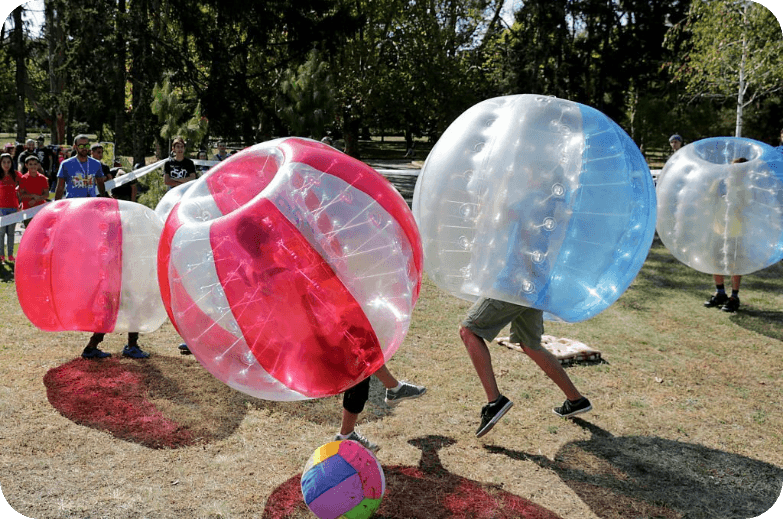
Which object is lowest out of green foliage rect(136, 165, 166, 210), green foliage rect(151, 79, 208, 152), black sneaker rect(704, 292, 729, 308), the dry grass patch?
black sneaker rect(704, 292, 729, 308)

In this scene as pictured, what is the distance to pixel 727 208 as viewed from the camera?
6582mm

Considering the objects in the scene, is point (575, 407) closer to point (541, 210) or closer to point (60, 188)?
point (541, 210)

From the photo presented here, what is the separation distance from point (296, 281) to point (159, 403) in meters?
2.58

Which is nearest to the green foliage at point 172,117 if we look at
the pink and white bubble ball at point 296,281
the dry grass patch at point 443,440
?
the dry grass patch at point 443,440

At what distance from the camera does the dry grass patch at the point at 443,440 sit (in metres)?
3.64

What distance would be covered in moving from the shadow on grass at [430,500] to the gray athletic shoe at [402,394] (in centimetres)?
71

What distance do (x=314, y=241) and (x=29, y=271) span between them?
3.23 meters

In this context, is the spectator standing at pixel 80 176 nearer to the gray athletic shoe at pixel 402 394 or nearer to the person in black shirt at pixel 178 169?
the person in black shirt at pixel 178 169

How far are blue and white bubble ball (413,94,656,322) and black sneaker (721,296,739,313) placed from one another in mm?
4911

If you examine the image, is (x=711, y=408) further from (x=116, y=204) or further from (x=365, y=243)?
(x=116, y=204)

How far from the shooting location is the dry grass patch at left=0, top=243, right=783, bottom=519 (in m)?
3.64

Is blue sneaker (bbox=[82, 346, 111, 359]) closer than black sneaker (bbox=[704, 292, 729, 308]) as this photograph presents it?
Yes

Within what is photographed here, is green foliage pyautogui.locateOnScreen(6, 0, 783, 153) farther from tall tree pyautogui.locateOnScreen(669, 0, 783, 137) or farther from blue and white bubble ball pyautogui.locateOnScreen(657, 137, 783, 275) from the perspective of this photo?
blue and white bubble ball pyautogui.locateOnScreen(657, 137, 783, 275)

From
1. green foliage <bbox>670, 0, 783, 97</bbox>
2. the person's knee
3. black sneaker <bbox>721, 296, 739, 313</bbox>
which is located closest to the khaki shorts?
the person's knee
